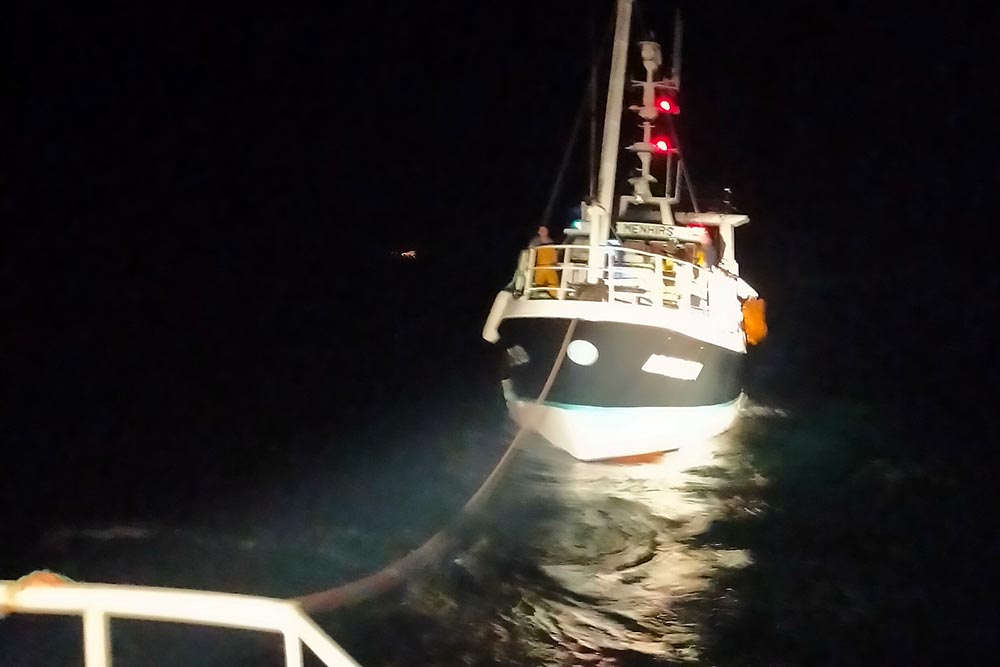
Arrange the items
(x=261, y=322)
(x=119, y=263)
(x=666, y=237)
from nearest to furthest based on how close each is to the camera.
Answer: (x=666, y=237) → (x=261, y=322) → (x=119, y=263)

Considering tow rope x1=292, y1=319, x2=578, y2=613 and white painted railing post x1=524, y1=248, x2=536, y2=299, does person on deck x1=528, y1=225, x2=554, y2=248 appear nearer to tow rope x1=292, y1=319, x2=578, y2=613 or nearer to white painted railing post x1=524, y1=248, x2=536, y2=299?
white painted railing post x1=524, y1=248, x2=536, y2=299

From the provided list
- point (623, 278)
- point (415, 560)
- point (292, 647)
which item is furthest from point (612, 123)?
point (292, 647)

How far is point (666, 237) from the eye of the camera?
49.6 feet

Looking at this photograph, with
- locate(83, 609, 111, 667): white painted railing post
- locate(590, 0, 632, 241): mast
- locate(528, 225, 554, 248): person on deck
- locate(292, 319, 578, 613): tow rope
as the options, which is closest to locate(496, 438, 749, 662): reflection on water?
locate(292, 319, 578, 613): tow rope

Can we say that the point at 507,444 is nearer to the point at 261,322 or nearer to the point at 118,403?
the point at 118,403

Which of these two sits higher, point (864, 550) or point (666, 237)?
point (666, 237)

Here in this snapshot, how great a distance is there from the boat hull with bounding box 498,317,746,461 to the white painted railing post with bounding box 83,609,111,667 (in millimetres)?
9761

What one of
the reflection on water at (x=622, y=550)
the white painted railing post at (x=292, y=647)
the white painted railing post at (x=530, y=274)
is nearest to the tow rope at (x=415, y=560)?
the white painted railing post at (x=292, y=647)

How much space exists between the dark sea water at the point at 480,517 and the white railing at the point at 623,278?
2.47 metres

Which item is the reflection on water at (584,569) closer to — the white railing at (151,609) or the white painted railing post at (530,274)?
the white painted railing post at (530,274)

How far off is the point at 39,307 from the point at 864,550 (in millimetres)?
26769

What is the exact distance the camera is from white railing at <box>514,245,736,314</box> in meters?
12.8

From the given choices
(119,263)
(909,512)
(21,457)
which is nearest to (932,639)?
(909,512)

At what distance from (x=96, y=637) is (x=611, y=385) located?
32.8 ft
